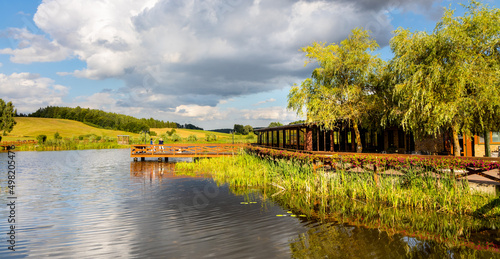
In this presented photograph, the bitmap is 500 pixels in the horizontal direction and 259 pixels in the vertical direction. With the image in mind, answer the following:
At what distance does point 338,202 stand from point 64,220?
9.28m

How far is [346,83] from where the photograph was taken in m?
21.4

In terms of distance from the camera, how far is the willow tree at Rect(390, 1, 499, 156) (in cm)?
1317

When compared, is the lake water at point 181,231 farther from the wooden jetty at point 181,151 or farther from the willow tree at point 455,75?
the wooden jetty at point 181,151

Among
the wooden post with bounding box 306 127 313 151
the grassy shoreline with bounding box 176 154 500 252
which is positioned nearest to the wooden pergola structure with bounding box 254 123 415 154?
Result: the wooden post with bounding box 306 127 313 151

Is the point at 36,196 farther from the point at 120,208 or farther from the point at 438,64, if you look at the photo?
the point at 438,64

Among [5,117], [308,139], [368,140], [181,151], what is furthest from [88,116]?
[368,140]

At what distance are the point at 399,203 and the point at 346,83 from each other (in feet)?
43.1

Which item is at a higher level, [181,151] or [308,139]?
[308,139]

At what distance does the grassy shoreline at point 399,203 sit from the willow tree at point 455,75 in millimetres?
Result: 5320

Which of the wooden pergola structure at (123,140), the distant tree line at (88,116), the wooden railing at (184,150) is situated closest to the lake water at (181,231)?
the wooden railing at (184,150)

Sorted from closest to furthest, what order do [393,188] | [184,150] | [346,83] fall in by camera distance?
[393,188]
[346,83]
[184,150]

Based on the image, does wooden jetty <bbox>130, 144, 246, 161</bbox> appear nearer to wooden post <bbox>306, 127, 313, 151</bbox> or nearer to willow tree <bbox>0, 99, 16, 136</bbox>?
wooden post <bbox>306, 127, 313, 151</bbox>

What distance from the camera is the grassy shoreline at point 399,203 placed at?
7457 millimetres

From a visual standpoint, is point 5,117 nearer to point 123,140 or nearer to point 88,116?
point 123,140
